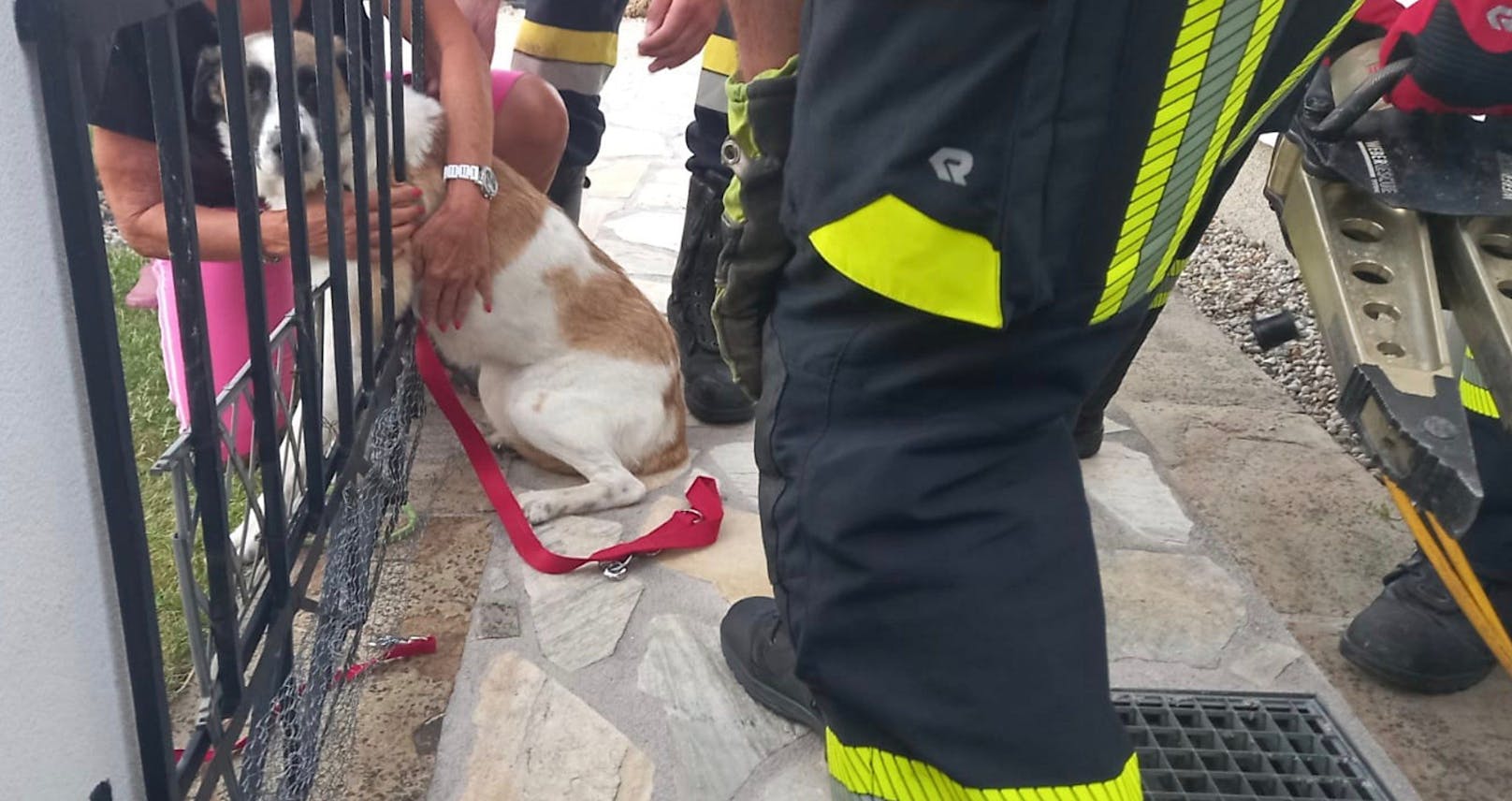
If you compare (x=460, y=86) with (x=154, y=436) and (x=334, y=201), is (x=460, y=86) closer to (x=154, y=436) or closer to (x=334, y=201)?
(x=334, y=201)

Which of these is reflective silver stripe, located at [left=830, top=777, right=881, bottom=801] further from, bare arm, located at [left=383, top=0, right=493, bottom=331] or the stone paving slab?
bare arm, located at [left=383, top=0, right=493, bottom=331]

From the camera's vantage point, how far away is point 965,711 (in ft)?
3.13

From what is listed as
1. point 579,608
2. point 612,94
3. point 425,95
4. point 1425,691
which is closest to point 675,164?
point 612,94

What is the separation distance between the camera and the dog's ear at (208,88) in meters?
1.99

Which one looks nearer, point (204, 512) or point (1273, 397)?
point (204, 512)

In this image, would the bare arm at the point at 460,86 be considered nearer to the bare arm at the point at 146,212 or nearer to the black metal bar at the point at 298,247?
the bare arm at the point at 146,212

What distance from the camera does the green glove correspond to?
1095 mm

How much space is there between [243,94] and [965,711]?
36.0 inches

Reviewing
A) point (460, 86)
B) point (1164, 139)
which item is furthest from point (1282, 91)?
point (460, 86)

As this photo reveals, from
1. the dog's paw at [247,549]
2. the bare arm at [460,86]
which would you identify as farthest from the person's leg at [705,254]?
the dog's paw at [247,549]

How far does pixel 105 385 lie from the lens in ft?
2.76

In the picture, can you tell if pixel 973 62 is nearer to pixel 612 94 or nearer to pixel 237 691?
pixel 237 691

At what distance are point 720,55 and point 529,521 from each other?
120cm

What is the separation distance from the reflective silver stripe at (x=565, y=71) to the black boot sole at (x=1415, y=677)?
2.32m
